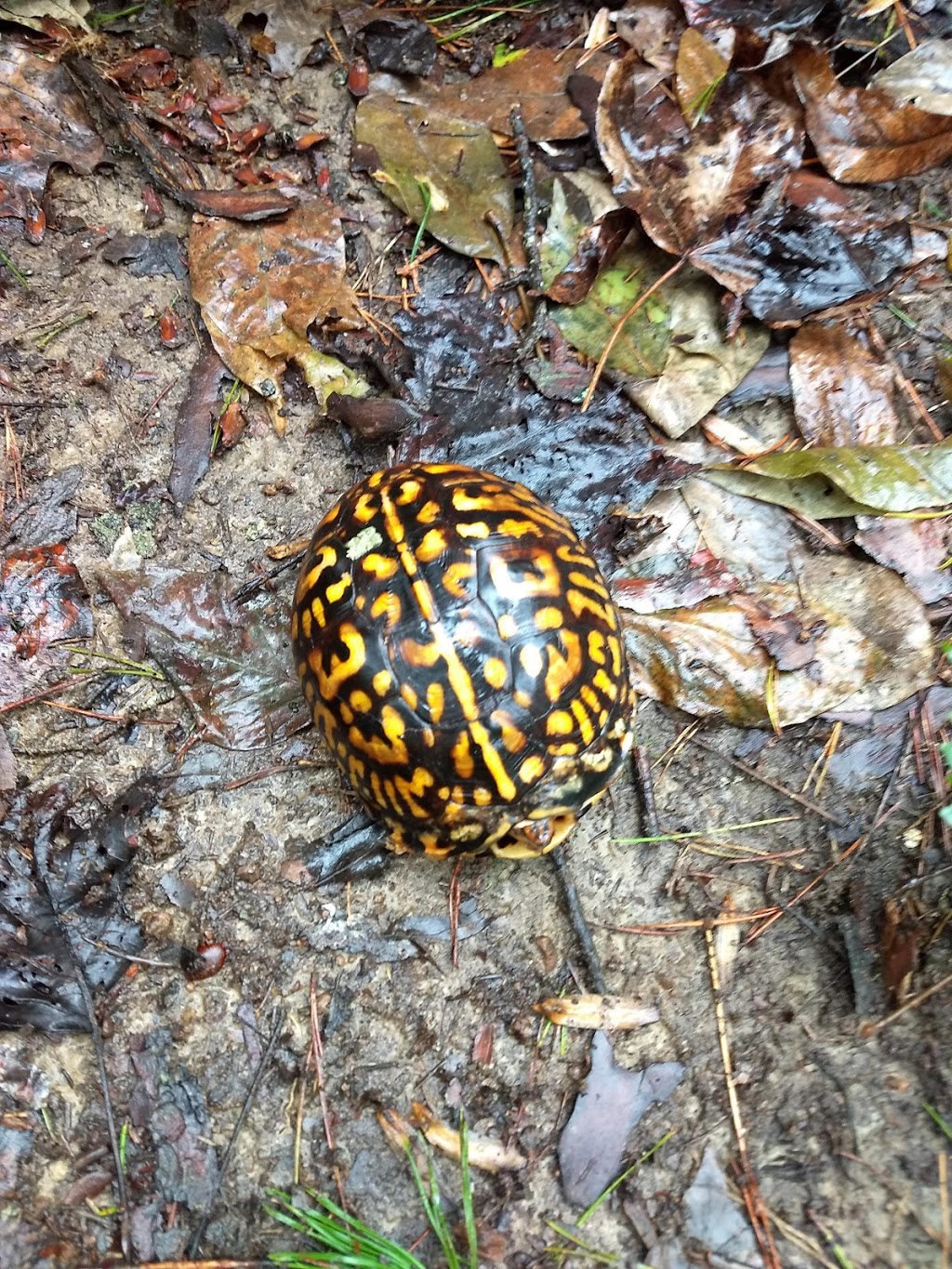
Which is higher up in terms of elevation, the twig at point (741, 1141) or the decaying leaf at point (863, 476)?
the decaying leaf at point (863, 476)

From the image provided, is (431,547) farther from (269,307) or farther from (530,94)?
(530,94)

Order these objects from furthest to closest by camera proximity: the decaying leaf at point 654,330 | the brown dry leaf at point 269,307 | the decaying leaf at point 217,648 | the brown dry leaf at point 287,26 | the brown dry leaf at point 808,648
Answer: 1. the brown dry leaf at point 287,26
2. the brown dry leaf at point 269,307
3. the decaying leaf at point 654,330
4. the decaying leaf at point 217,648
5. the brown dry leaf at point 808,648

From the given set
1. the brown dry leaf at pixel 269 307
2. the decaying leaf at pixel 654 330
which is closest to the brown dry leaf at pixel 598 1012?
the decaying leaf at pixel 654 330

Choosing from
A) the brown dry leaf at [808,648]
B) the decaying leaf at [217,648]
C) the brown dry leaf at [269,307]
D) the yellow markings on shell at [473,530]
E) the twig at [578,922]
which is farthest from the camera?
the brown dry leaf at [269,307]

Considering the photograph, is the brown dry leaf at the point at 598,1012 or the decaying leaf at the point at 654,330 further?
the decaying leaf at the point at 654,330

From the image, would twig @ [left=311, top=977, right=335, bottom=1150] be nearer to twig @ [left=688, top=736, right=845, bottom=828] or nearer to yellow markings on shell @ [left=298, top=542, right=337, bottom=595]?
yellow markings on shell @ [left=298, top=542, right=337, bottom=595]

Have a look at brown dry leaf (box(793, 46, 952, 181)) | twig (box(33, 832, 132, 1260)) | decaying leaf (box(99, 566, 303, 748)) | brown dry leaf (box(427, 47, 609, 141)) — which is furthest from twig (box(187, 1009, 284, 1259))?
brown dry leaf (box(793, 46, 952, 181))

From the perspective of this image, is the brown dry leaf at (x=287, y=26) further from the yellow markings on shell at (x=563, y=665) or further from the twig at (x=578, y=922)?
the twig at (x=578, y=922)
